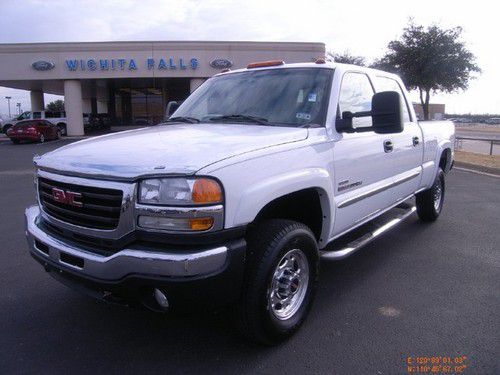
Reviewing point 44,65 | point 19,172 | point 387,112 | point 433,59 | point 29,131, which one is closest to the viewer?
point 387,112

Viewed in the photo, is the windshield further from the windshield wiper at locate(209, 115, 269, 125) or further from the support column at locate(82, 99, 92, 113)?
the support column at locate(82, 99, 92, 113)

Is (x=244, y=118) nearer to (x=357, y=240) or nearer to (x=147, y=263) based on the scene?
(x=357, y=240)

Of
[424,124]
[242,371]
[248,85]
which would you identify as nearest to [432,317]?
[242,371]

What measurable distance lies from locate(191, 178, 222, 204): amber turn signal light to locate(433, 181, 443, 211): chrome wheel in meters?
4.57

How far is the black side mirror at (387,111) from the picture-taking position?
10.7 feet

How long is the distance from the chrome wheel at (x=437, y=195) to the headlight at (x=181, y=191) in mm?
4596

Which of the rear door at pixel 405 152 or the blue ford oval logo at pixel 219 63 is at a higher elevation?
the blue ford oval logo at pixel 219 63

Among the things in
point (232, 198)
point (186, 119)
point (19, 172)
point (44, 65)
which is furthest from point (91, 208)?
point (44, 65)

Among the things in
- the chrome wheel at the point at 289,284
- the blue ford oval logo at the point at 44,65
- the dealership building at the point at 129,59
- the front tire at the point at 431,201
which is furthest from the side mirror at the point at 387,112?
the blue ford oval logo at the point at 44,65

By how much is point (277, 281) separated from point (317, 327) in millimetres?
596

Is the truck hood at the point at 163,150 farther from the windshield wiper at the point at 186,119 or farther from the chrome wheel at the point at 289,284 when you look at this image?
the chrome wheel at the point at 289,284

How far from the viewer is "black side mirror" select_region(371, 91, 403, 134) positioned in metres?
3.25

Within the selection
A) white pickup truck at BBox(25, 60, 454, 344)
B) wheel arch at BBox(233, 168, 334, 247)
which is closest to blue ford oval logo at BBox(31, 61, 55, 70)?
white pickup truck at BBox(25, 60, 454, 344)

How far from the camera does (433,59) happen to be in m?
19.3
